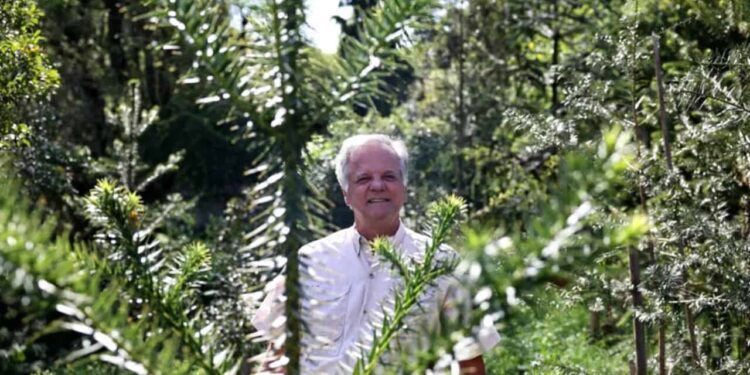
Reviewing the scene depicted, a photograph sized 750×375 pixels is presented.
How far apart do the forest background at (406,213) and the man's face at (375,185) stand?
0.39m

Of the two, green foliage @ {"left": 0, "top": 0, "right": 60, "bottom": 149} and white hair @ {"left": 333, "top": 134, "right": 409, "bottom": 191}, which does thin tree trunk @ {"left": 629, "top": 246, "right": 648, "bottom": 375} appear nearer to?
white hair @ {"left": 333, "top": 134, "right": 409, "bottom": 191}

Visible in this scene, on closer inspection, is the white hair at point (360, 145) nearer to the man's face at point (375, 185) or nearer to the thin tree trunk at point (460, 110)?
the man's face at point (375, 185)

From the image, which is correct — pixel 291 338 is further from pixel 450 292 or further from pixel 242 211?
pixel 242 211

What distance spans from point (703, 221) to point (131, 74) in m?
14.3

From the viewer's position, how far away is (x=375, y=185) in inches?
158

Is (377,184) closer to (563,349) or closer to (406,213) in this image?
(563,349)

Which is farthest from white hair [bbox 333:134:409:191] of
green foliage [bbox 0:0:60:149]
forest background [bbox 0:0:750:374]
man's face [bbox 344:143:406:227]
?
green foliage [bbox 0:0:60:149]

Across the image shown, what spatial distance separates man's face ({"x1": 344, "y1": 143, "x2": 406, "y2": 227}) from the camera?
3945 millimetres

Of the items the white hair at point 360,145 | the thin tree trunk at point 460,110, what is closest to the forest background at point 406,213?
the white hair at point 360,145

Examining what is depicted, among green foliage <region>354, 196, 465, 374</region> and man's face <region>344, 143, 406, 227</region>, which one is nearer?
green foliage <region>354, 196, 465, 374</region>

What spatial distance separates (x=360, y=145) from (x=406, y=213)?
9.86 metres

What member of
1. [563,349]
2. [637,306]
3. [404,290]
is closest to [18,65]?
[637,306]

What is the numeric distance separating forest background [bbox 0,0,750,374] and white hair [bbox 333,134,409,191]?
1.24 feet

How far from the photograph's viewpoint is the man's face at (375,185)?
3.95 m
